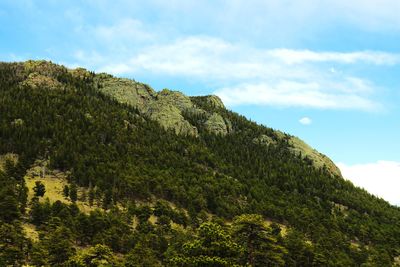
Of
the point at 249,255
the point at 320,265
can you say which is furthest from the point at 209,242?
the point at 320,265

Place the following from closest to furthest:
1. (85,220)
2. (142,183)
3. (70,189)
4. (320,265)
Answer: (320,265)
(85,220)
(70,189)
(142,183)

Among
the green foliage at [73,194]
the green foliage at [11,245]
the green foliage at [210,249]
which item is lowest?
the green foliage at [11,245]

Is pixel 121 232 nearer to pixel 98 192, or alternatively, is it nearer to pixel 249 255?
pixel 98 192

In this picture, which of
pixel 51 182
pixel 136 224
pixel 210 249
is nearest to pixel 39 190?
pixel 51 182

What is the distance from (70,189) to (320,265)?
8987 centimetres

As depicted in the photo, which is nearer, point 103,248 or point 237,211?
point 103,248

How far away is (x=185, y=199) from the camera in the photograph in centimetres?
18112

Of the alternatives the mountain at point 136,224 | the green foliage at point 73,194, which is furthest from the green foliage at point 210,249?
the green foliage at point 73,194

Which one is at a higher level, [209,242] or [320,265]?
[209,242]

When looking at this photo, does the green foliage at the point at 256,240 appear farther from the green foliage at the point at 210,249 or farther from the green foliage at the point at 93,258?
the green foliage at the point at 93,258

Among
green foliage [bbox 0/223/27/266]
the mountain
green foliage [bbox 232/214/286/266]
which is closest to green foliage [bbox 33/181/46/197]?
the mountain

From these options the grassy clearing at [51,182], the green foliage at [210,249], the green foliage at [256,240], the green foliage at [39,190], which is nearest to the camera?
the green foliage at [210,249]

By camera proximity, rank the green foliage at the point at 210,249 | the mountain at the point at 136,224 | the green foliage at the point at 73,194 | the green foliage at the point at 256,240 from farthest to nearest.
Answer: the green foliage at the point at 73,194
the mountain at the point at 136,224
the green foliage at the point at 256,240
the green foliage at the point at 210,249

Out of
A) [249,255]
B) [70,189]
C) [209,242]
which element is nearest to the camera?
[209,242]
